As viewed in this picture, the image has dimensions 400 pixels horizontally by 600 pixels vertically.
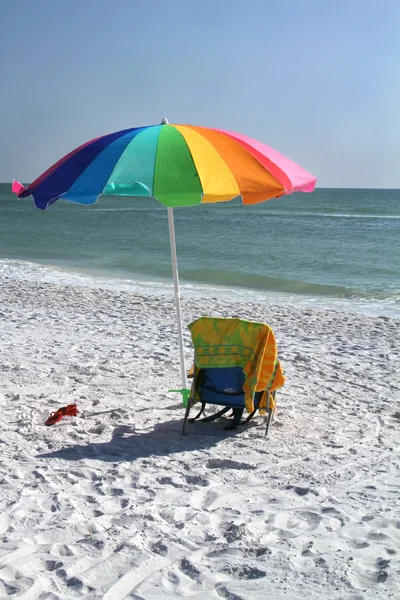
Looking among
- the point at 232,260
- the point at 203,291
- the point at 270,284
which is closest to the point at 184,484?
the point at 203,291

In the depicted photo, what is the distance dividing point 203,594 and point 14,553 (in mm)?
921

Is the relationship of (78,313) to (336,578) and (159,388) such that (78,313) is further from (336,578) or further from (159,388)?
(336,578)

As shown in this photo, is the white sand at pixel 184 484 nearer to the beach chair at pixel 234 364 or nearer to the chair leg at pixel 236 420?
the chair leg at pixel 236 420

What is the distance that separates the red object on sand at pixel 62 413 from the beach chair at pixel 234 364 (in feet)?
3.08

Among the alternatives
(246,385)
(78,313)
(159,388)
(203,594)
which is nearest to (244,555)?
(203,594)

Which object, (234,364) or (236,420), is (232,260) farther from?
(234,364)

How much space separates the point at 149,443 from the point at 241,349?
3.12 feet

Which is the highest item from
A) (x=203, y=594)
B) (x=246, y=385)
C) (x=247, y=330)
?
(x=247, y=330)

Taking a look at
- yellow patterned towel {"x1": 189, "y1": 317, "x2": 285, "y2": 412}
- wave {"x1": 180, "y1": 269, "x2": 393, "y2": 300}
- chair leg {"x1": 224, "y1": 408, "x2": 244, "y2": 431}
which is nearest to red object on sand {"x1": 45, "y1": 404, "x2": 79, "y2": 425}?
yellow patterned towel {"x1": 189, "y1": 317, "x2": 285, "y2": 412}

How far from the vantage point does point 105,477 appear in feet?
13.3

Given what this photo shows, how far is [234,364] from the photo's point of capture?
4855mm

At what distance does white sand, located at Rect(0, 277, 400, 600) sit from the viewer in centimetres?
292

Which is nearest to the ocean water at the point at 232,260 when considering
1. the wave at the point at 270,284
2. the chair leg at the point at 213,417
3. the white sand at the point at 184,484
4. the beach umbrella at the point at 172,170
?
the wave at the point at 270,284

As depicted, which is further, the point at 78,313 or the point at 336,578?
the point at 78,313
